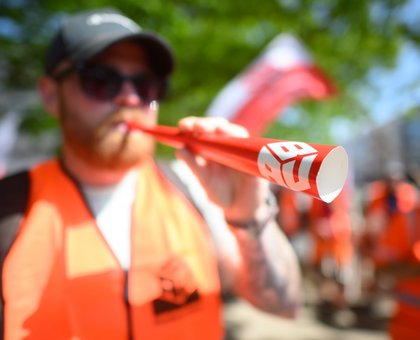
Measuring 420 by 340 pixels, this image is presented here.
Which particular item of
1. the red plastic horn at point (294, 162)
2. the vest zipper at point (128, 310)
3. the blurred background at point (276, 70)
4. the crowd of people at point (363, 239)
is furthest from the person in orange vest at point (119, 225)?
the blurred background at point (276, 70)

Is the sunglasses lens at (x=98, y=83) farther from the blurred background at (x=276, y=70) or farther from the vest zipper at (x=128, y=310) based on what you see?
the blurred background at (x=276, y=70)

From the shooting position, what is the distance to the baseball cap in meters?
1.23

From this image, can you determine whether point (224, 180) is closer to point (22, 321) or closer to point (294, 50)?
point (22, 321)

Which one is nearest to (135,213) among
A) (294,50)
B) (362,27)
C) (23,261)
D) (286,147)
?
(23,261)

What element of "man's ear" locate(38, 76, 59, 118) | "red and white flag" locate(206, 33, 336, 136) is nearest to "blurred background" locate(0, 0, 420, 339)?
"red and white flag" locate(206, 33, 336, 136)

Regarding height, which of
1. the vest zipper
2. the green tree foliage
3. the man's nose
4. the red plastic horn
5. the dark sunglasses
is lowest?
the vest zipper

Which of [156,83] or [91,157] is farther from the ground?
[156,83]

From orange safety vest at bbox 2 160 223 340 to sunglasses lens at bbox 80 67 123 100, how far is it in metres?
0.28

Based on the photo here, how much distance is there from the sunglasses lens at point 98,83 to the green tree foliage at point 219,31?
Answer: 284 centimetres

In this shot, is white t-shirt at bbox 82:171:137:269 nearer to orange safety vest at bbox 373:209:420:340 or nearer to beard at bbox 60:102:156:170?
beard at bbox 60:102:156:170

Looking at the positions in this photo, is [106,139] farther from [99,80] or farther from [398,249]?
[398,249]

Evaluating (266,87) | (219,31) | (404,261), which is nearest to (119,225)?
(404,261)

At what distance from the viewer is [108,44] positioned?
1.22 metres

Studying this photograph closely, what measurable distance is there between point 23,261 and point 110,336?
0.99 feet
